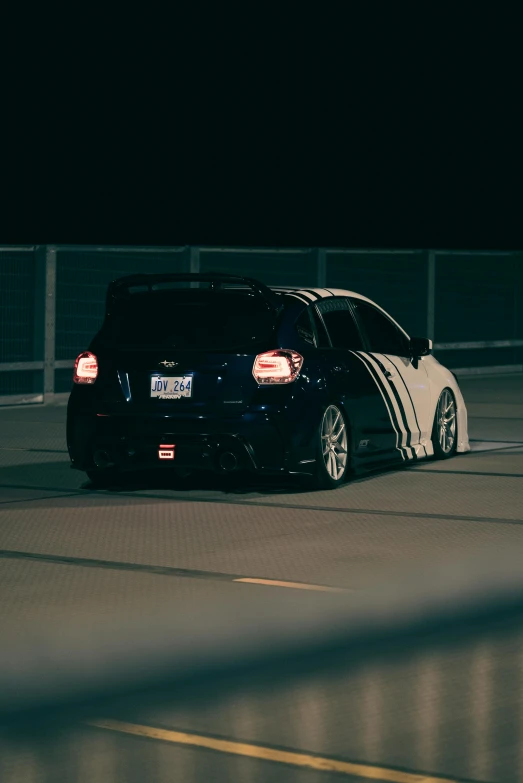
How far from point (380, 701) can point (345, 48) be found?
133 feet

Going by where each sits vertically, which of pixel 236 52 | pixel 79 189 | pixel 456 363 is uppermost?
pixel 236 52

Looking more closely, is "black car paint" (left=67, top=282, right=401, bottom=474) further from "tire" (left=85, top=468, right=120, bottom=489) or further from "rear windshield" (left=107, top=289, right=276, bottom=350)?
"tire" (left=85, top=468, right=120, bottom=489)

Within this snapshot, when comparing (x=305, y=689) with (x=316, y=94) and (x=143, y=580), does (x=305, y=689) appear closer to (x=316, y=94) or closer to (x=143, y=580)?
(x=143, y=580)

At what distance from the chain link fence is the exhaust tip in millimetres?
8953

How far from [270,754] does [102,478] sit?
787 centimetres

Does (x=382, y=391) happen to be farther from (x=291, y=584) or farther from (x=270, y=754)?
(x=270, y=754)

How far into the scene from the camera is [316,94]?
46250 mm

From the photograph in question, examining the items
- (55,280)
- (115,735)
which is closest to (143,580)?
(115,735)

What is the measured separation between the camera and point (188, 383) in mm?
12648

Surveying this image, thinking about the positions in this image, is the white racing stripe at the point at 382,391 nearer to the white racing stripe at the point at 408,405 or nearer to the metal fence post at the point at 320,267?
the white racing stripe at the point at 408,405

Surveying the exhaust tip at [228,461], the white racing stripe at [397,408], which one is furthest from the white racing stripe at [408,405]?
the exhaust tip at [228,461]

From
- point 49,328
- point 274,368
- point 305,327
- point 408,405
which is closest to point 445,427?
point 408,405

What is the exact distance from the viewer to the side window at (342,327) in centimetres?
1380

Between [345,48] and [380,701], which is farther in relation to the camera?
[345,48]
